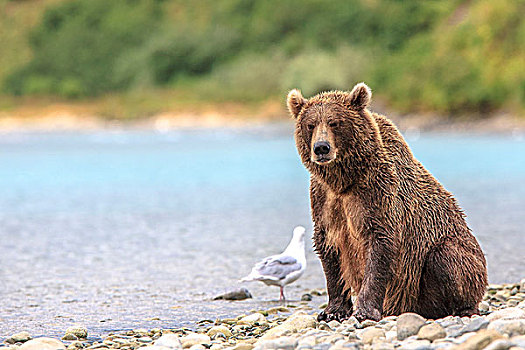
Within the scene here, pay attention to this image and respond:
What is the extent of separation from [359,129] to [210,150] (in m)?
40.8

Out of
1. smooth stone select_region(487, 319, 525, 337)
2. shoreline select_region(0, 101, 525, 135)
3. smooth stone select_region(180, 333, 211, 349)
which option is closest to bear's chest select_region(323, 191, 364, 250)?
smooth stone select_region(180, 333, 211, 349)

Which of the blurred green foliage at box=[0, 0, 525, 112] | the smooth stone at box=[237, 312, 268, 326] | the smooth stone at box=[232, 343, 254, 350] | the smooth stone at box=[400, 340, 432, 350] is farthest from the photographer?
the blurred green foliage at box=[0, 0, 525, 112]

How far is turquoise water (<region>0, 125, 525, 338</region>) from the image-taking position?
9172 millimetres

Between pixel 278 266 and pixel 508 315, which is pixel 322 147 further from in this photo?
pixel 278 266

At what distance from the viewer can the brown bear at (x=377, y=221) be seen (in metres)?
6.31

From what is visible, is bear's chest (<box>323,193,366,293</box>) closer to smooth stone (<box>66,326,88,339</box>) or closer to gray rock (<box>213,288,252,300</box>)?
smooth stone (<box>66,326,88,339</box>)

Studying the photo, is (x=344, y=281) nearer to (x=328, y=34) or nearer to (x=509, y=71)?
(x=509, y=71)

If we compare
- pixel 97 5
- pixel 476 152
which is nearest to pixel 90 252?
pixel 476 152

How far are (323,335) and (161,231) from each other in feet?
32.8

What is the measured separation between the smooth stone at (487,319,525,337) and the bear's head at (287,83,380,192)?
1.52 metres

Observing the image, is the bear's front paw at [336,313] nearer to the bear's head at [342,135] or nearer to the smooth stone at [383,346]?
the bear's head at [342,135]

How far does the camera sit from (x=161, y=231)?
51.6ft

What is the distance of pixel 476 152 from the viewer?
4034 centimetres

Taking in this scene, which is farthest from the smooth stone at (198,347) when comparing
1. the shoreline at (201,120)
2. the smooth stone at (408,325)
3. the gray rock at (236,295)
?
the shoreline at (201,120)
